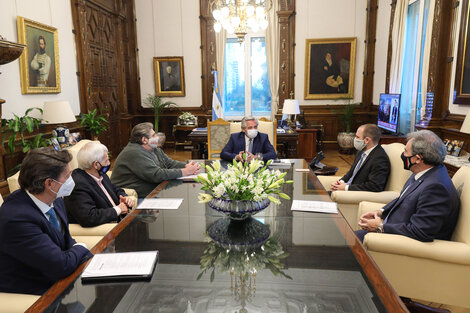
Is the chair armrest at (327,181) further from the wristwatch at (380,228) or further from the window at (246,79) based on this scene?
the window at (246,79)

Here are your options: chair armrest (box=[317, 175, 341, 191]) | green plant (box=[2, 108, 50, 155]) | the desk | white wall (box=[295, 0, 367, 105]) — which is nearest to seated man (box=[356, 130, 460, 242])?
chair armrest (box=[317, 175, 341, 191])

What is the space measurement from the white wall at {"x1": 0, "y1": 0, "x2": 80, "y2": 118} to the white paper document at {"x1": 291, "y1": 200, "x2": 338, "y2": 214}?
13.8ft

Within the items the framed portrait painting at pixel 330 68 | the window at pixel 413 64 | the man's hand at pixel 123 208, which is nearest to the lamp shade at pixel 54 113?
the man's hand at pixel 123 208

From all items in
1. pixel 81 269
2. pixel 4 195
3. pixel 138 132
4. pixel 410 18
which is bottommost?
pixel 4 195

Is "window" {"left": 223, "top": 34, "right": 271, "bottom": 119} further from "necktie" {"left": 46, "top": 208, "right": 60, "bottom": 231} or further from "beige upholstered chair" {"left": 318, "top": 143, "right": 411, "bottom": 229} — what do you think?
"necktie" {"left": 46, "top": 208, "right": 60, "bottom": 231}

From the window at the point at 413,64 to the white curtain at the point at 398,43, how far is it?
0.07 metres

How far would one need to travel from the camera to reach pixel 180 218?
2.28 meters

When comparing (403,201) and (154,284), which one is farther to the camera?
(403,201)

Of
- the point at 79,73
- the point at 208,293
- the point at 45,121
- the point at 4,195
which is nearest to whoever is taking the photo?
the point at 208,293

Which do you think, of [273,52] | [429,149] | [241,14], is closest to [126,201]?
[429,149]

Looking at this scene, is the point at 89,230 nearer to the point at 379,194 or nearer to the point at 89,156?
the point at 89,156

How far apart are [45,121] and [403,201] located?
15.4ft

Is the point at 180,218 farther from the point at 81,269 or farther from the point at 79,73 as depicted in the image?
the point at 79,73

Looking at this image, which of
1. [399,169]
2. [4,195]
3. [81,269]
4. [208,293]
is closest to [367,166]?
[399,169]
